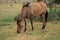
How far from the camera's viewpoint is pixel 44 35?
11.5m

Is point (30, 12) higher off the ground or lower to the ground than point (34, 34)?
higher

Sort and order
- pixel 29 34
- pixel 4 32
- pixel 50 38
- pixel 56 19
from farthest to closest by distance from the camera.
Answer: pixel 56 19, pixel 4 32, pixel 29 34, pixel 50 38

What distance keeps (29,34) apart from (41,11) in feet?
6.24

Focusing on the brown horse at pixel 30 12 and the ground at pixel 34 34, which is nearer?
the ground at pixel 34 34

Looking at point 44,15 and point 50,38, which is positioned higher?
point 44,15

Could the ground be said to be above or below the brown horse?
below

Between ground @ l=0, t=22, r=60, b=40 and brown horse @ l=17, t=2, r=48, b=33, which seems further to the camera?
brown horse @ l=17, t=2, r=48, b=33

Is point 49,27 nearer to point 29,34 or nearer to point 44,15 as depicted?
point 44,15

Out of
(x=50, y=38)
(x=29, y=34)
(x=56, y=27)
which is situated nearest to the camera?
(x=50, y=38)

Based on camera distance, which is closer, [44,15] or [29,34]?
[29,34]

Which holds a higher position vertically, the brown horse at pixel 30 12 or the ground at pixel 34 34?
the brown horse at pixel 30 12

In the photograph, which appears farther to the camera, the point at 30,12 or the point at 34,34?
the point at 30,12

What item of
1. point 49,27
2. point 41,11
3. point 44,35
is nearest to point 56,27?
point 49,27

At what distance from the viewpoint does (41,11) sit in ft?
42.8
